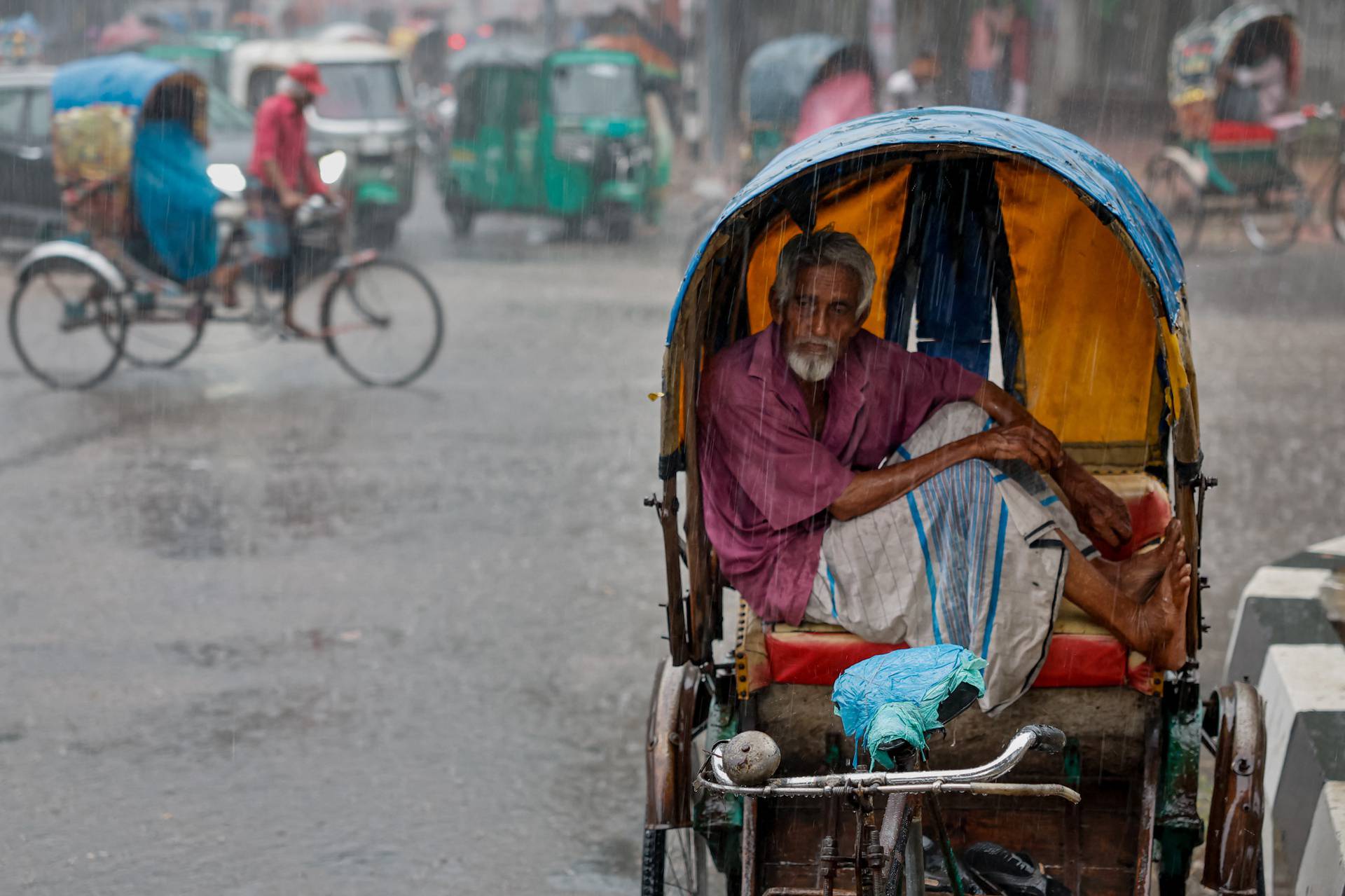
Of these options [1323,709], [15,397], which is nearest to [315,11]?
[15,397]

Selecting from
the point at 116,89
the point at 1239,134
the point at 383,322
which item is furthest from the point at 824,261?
the point at 1239,134

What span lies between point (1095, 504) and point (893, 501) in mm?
607

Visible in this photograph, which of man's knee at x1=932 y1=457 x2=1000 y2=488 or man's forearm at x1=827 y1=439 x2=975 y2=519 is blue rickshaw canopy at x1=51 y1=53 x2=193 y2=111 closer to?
man's forearm at x1=827 y1=439 x2=975 y2=519

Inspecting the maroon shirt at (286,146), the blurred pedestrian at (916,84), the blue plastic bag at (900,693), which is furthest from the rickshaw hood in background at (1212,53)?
the blue plastic bag at (900,693)

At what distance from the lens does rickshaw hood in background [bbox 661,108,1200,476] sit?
133 inches

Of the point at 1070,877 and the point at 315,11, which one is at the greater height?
the point at 315,11

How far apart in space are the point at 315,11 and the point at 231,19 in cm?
242

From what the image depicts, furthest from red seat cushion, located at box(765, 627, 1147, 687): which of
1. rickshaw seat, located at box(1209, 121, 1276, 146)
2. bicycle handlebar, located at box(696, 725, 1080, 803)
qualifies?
rickshaw seat, located at box(1209, 121, 1276, 146)

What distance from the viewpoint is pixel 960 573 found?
3365 mm

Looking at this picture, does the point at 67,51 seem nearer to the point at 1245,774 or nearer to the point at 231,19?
the point at 231,19

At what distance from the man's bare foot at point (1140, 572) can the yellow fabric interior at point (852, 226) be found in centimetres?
100

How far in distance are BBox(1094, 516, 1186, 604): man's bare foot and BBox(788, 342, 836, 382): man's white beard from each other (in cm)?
77

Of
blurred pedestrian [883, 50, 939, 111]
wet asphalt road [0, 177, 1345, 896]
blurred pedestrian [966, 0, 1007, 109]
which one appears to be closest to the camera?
wet asphalt road [0, 177, 1345, 896]

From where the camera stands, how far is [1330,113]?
17250 millimetres
